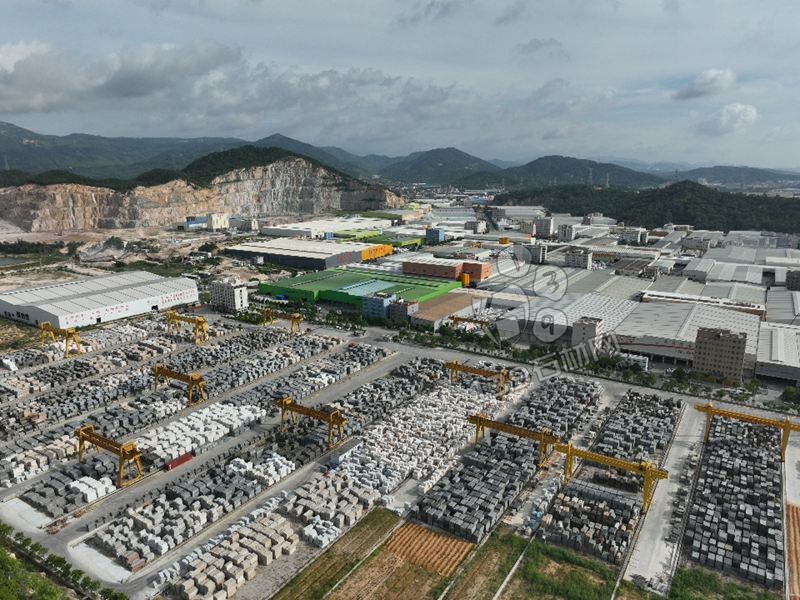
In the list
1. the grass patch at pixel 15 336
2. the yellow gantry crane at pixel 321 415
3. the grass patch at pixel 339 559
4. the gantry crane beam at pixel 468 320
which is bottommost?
the grass patch at pixel 339 559

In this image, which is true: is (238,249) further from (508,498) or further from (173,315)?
(508,498)

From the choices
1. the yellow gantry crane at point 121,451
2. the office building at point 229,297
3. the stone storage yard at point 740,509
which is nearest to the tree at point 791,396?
the stone storage yard at point 740,509

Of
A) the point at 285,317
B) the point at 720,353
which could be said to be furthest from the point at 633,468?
the point at 285,317

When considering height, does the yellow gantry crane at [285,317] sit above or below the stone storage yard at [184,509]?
above

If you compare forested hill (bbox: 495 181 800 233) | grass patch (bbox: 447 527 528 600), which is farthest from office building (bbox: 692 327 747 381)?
forested hill (bbox: 495 181 800 233)

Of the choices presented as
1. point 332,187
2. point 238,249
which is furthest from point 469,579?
point 332,187

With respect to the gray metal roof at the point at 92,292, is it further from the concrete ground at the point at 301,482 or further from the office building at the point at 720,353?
the office building at the point at 720,353
